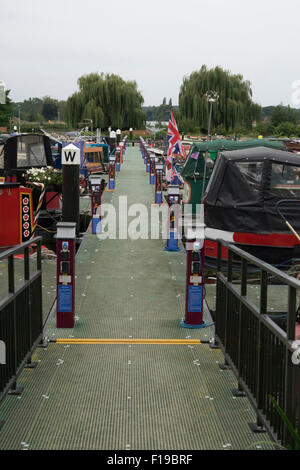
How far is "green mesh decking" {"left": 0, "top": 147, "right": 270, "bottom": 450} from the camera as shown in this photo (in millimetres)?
4801

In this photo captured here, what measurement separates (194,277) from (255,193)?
4108mm

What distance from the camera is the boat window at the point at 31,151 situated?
16172 millimetres

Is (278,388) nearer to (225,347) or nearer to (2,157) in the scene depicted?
(225,347)

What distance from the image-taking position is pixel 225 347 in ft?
20.7

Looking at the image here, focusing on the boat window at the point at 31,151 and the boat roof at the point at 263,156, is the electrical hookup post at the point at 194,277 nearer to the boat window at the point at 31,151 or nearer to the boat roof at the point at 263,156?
the boat roof at the point at 263,156

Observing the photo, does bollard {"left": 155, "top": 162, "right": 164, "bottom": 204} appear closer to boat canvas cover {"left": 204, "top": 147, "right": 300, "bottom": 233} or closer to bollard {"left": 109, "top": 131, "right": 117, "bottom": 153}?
boat canvas cover {"left": 204, "top": 147, "right": 300, "bottom": 233}

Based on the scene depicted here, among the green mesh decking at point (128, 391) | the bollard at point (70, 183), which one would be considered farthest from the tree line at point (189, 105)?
the green mesh decking at point (128, 391)

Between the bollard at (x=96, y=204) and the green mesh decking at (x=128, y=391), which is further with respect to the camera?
the bollard at (x=96, y=204)

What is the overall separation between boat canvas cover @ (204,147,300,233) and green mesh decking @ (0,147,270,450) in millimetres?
2634

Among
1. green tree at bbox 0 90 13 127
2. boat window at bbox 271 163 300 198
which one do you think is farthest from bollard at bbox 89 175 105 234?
green tree at bbox 0 90 13 127

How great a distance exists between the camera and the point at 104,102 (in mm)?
71562

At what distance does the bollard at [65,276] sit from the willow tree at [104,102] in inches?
2499

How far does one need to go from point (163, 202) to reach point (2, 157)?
7.71 metres
